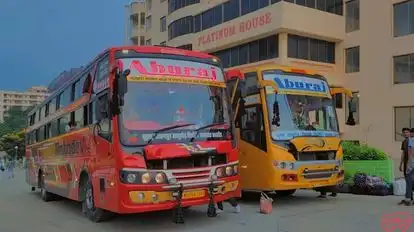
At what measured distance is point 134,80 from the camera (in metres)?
8.68

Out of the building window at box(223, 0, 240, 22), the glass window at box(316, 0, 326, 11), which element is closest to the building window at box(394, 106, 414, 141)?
the glass window at box(316, 0, 326, 11)

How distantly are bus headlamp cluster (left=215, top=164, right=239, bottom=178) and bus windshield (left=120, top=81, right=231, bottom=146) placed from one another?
554 millimetres

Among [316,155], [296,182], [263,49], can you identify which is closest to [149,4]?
[263,49]

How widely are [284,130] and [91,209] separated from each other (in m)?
Result: 4.46

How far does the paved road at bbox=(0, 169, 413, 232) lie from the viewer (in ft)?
29.5

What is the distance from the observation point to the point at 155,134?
8.44 metres

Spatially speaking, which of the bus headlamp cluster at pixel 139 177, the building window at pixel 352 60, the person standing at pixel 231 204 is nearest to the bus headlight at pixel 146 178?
the bus headlamp cluster at pixel 139 177

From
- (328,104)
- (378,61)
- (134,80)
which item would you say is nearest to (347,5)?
(378,61)

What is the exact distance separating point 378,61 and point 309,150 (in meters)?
21.2

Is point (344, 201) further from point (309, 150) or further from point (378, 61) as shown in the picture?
point (378, 61)

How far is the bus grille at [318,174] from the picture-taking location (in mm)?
11141

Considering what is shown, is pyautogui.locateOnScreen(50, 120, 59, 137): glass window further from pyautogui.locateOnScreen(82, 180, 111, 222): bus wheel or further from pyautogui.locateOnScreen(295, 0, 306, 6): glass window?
pyautogui.locateOnScreen(295, 0, 306, 6): glass window

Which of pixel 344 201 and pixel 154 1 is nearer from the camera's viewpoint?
pixel 344 201

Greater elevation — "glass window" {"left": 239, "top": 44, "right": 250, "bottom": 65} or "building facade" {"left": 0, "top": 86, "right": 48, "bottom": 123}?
"building facade" {"left": 0, "top": 86, "right": 48, "bottom": 123}
